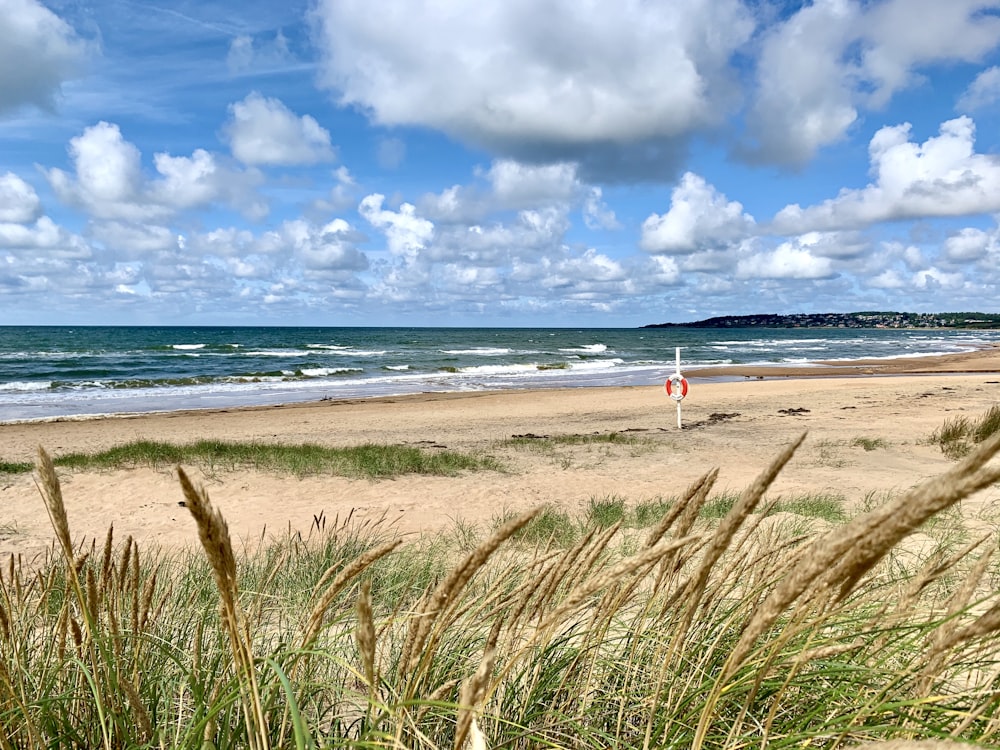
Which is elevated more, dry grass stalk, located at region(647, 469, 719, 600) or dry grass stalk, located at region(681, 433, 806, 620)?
dry grass stalk, located at region(681, 433, 806, 620)

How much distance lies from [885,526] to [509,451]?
13209mm

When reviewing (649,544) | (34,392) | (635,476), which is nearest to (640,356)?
(34,392)

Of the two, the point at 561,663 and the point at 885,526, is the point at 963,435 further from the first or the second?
the point at 885,526

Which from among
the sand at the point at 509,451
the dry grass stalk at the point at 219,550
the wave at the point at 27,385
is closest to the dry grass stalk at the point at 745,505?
the dry grass stalk at the point at 219,550

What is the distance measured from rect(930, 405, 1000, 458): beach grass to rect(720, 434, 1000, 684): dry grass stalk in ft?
42.1

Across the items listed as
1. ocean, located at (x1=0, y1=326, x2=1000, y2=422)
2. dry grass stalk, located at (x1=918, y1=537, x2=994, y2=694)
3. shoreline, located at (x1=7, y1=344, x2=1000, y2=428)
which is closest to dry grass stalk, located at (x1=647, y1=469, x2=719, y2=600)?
dry grass stalk, located at (x1=918, y1=537, x2=994, y2=694)

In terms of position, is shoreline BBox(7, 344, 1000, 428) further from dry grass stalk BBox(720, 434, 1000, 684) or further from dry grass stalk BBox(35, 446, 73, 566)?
dry grass stalk BBox(720, 434, 1000, 684)

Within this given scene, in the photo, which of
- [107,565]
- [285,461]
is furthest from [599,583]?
[285,461]

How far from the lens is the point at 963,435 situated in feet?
41.3

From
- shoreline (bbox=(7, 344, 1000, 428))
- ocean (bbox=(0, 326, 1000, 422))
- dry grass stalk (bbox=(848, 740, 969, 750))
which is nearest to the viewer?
dry grass stalk (bbox=(848, 740, 969, 750))

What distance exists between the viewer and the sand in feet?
28.4

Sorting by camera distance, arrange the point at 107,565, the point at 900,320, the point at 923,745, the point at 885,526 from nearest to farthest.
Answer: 1. the point at 923,745
2. the point at 885,526
3. the point at 107,565
4. the point at 900,320

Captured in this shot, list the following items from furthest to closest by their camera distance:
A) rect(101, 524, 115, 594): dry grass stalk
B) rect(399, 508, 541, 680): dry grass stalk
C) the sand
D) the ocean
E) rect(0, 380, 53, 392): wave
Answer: rect(0, 380, 53, 392): wave → the ocean → the sand → rect(101, 524, 115, 594): dry grass stalk → rect(399, 508, 541, 680): dry grass stalk

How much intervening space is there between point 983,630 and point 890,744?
431 mm
